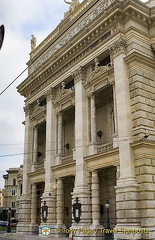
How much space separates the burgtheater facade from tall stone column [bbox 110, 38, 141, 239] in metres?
0.07

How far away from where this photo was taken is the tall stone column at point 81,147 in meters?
24.1

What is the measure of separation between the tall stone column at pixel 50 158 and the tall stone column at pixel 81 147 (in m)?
4.43

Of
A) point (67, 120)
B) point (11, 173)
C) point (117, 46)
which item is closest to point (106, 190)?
point (67, 120)

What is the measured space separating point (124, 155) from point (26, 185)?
54.9 feet

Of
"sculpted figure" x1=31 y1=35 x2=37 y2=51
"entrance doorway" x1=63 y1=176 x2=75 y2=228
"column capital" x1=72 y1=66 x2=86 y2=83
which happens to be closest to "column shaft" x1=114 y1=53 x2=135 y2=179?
"column capital" x1=72 y1=66 x2=86 y2=83

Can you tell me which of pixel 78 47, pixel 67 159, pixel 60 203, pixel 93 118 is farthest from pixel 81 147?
pixel 78 47

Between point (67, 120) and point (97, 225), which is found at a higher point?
point (67, 120)

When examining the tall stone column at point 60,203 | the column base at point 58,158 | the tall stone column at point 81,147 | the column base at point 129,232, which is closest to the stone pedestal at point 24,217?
the tall stone column at point 60,203

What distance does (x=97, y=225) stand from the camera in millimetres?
23109

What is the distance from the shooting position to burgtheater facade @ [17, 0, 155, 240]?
20.5 meters

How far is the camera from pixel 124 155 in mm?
21219

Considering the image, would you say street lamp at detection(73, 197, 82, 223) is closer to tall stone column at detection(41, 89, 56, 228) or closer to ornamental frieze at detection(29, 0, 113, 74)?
tall stone column at detection(41, 89, 56, 228)

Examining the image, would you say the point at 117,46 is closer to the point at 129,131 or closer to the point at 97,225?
the point at 129,131

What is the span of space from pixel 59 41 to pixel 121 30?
1112 cm
